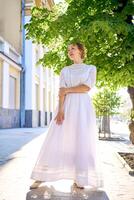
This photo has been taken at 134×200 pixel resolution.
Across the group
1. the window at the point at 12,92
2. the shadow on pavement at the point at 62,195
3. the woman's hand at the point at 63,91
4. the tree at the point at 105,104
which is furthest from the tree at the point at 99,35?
the window at the point at 12,92

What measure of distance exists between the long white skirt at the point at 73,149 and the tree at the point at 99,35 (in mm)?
2237

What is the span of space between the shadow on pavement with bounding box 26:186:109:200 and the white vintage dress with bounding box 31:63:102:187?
0.52 feet

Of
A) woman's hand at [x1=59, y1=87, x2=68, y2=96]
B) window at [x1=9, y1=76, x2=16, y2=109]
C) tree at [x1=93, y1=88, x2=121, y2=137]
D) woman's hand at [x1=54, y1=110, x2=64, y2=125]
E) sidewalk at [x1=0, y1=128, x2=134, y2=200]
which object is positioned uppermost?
window at [x1=9, y1=76, x2=16, y2=109]

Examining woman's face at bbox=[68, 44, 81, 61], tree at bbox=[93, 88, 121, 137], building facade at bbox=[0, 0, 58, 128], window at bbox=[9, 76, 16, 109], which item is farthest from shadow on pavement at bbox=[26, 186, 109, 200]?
window at bbox=[9, 76, 16, 109]

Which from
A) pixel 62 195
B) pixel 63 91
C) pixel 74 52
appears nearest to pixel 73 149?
pixel 62 195

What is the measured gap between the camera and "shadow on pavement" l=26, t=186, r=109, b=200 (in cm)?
424

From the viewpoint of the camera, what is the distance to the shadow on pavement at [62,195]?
4.24 m

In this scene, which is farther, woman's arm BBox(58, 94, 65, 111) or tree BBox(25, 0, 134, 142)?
tree BBox(25, 0, 134, 142)

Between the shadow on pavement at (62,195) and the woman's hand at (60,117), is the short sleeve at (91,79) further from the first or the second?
the shadow on pavement at (62,195)

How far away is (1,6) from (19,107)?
8.25 meters

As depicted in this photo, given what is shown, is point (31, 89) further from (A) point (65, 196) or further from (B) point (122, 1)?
(A) point (65, 196)

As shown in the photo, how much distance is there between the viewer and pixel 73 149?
444 cm

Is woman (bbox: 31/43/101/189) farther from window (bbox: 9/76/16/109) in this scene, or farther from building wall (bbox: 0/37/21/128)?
window (bbox: 9/76/16/109)

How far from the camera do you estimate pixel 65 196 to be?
4.34 metres
